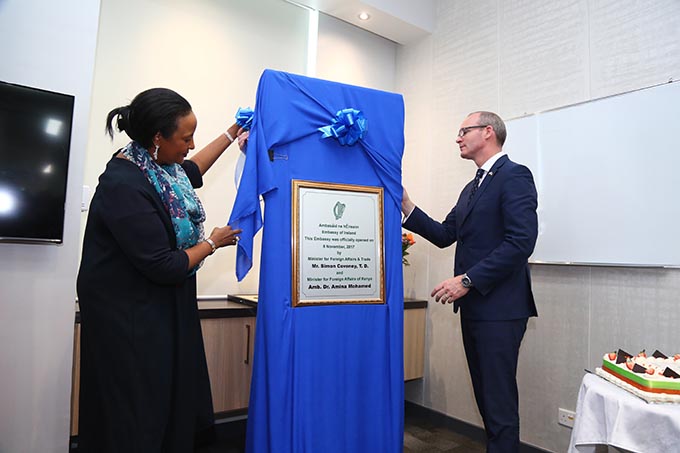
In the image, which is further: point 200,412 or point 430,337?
point 430,337

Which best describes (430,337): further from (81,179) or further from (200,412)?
(81,179)

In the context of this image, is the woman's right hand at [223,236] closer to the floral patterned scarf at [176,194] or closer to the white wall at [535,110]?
the floral patterned scarf at [176,194]

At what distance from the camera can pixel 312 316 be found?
6.36 feet

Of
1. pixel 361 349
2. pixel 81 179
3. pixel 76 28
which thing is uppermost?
pixel 76 28

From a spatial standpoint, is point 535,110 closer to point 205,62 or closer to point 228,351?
point 205,62

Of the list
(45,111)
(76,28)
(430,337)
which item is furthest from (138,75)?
(430,337)

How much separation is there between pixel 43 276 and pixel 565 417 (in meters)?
2.66

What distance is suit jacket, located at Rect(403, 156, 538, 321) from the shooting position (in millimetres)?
2021

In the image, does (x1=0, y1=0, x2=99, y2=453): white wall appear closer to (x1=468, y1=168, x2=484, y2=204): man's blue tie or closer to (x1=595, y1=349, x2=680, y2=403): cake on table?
(x1=468, y1=168, x2=484, y2=204): man's blue tie

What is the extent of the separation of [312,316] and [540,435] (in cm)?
170

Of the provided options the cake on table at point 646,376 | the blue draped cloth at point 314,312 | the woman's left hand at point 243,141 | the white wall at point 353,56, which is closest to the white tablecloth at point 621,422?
the cake on table at point 646,376

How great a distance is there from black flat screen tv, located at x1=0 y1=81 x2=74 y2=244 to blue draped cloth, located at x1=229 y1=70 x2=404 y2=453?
0.74 metres

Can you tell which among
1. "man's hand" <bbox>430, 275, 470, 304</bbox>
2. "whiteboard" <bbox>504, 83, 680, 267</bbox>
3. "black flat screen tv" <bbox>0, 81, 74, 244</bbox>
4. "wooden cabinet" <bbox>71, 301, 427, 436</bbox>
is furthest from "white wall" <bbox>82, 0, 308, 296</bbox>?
"whiteboard" <bbox>504, 83, 680, 267</bbox>

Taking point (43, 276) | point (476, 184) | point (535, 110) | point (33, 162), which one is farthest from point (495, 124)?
point (43, 276)
